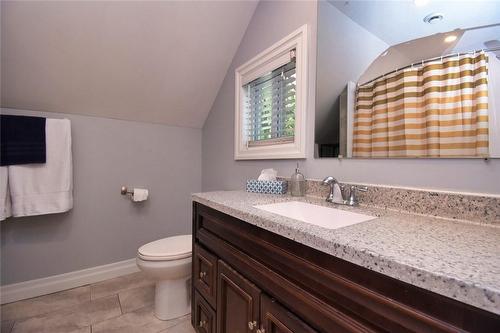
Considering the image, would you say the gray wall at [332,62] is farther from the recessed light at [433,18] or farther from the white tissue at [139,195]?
the white tissue at [139,195]

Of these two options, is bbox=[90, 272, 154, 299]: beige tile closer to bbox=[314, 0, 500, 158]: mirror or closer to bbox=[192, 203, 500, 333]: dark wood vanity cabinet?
bbox=[192, 203, 500, 333]: dark wood vanity cabinet

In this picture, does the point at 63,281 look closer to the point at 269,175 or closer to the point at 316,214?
the point at 269,175

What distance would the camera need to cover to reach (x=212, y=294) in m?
1.09

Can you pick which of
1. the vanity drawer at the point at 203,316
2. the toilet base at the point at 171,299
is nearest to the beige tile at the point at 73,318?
the toilet base at the point at 171,299

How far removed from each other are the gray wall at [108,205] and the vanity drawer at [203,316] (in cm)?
122

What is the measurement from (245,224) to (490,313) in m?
0.67

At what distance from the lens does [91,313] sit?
1.54 m

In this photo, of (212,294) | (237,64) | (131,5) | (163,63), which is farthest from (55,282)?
(237,64)

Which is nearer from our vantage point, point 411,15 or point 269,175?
point 411,15

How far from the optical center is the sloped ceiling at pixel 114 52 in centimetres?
145

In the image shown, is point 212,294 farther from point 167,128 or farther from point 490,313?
point 167,128

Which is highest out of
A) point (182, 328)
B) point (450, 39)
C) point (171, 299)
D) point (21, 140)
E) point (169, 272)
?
point (450, 39)

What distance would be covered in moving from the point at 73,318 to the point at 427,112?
7.54 feet

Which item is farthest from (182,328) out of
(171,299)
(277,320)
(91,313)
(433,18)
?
(433,18)
